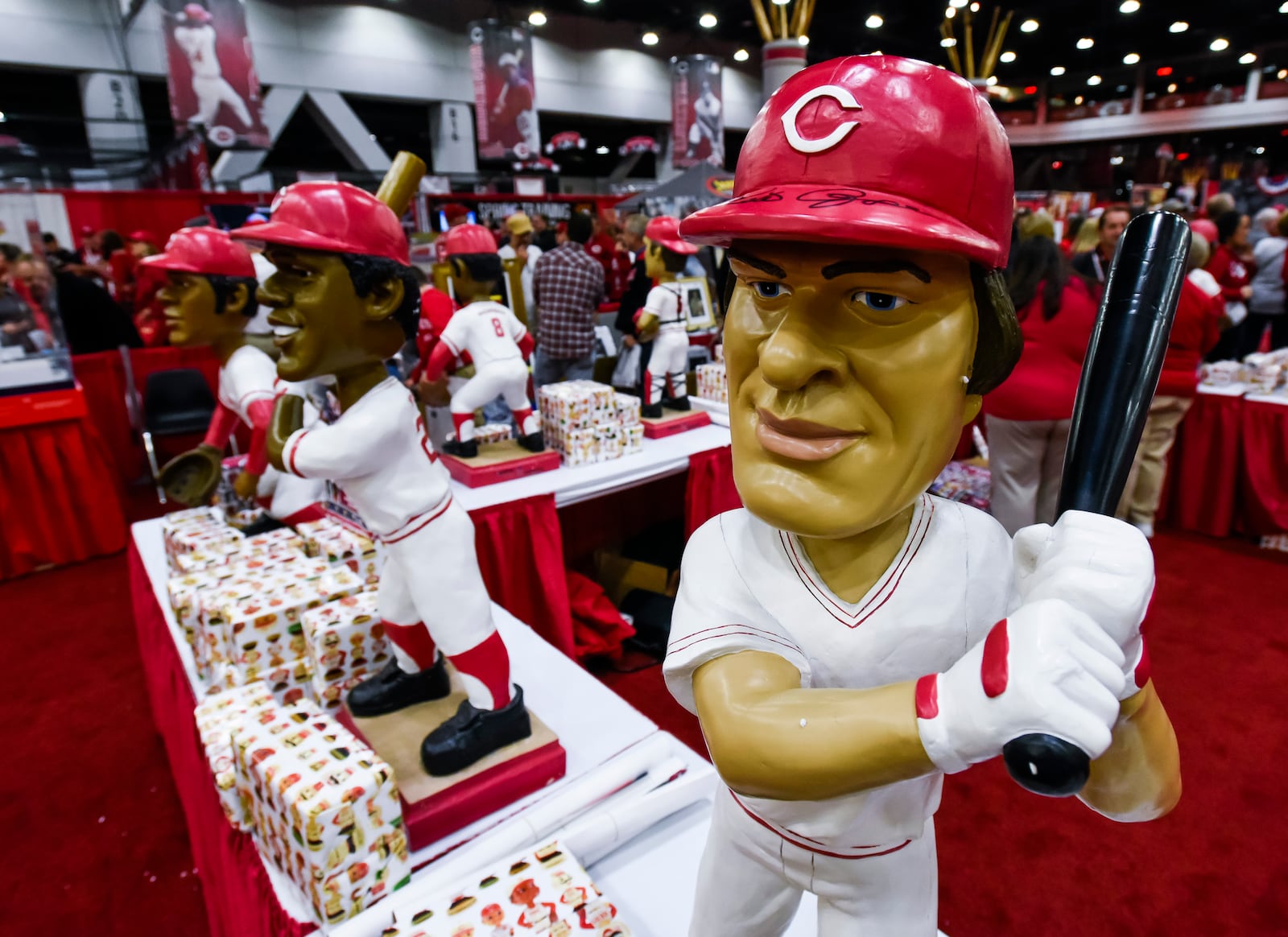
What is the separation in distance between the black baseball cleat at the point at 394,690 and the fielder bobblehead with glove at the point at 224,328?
88cm

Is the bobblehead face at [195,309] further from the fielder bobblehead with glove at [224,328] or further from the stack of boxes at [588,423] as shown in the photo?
the stack of boxes at [588,423]

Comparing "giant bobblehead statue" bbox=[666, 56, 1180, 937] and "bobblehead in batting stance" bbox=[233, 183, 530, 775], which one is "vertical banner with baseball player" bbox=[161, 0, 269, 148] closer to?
"bobblehead in batting stance" bbox=[233, 183, 530, 775]

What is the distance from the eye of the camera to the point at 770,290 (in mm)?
768

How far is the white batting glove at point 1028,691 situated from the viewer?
553 millimetres

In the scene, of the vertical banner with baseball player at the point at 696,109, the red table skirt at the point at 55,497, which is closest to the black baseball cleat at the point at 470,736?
the red table skirt at the point at 55,497

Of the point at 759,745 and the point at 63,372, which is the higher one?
Answer: the point at 759,745

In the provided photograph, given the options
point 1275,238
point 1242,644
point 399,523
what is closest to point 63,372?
point 399,523

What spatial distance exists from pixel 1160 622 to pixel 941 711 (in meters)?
3.43

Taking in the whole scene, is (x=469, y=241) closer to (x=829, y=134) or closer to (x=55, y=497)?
(x=55, y=497)

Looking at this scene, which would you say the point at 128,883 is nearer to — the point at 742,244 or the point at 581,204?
the point at 742,244

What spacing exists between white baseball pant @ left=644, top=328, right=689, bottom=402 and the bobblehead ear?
95.5 inches

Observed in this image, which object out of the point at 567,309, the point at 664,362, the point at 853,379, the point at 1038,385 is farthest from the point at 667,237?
the point at 853,379

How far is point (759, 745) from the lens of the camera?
26.1 inches

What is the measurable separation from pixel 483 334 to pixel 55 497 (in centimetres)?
275
